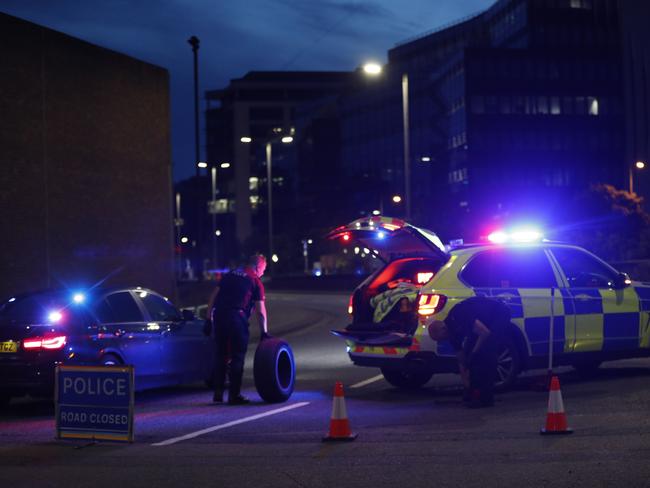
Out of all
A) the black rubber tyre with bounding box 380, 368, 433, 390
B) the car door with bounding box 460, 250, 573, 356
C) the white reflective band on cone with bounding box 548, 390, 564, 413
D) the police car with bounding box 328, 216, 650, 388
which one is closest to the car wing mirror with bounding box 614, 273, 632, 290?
the police car with bounding box 328, 216, 650, 388

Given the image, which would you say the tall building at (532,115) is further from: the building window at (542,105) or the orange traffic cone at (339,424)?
the orange traffic cone at (339,424)

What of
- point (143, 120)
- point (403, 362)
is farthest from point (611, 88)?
point (403, 362)

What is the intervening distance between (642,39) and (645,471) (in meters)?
77.1

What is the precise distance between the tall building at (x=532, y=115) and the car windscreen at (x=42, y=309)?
7239cm

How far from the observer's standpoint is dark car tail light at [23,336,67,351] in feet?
42.5

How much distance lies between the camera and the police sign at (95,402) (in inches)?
404

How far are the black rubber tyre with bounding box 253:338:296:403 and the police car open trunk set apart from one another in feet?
2.86

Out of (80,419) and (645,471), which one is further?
(80,419)

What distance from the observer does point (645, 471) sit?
824 centimetres

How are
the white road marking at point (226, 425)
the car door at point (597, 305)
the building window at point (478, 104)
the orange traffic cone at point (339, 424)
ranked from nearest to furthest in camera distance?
the orange traffic cone at point (339, 424) < the white road marking at point (226, 425) < the car door at point (597, 305) < the building window at point (478, 104)

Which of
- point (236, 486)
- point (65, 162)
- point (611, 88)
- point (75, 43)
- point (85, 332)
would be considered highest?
point (611, 88)

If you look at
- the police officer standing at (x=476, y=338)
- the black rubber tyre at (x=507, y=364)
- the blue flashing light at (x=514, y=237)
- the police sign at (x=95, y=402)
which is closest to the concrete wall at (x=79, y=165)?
the blue flashing light at (x=514, y=237)

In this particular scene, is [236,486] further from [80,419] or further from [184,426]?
[184,426]

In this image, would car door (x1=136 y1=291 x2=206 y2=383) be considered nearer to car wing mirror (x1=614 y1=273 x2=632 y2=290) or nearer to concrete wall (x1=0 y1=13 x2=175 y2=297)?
car wing mirror (x1=614 y1=273 x2=632 y2=290)
